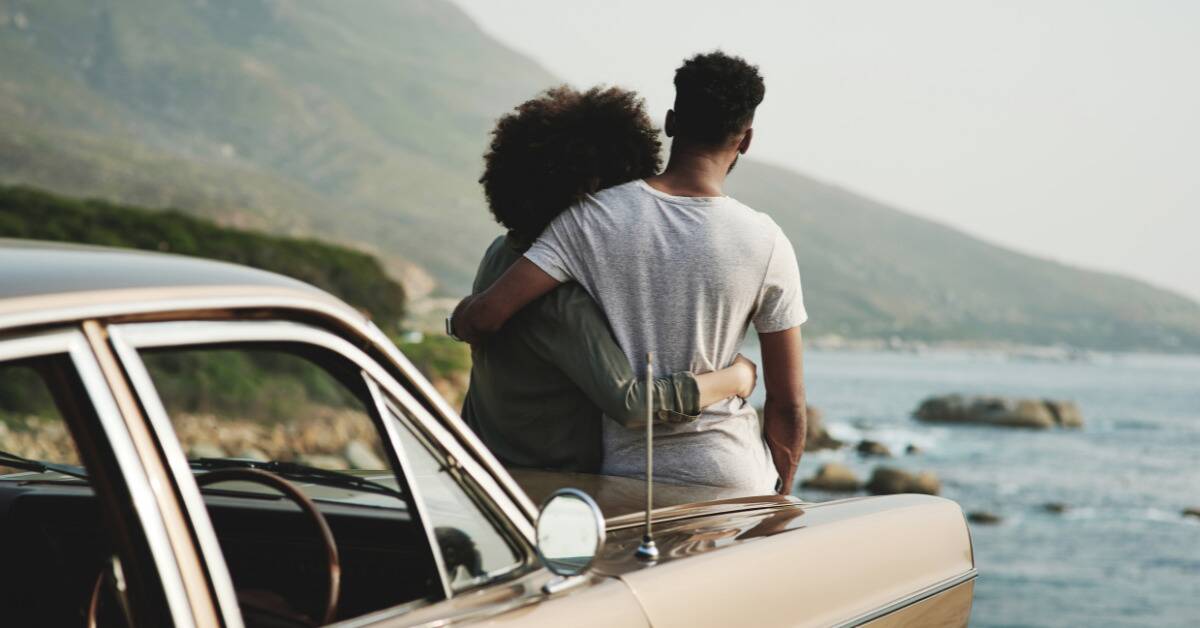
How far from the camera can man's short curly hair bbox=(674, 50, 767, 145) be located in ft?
10.9

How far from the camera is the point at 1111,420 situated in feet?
232

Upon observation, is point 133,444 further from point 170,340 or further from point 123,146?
point 123,146

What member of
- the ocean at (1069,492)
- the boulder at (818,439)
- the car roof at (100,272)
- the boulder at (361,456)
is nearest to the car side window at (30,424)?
the boulder at (361,456)

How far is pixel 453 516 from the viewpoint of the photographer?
2.02 metres

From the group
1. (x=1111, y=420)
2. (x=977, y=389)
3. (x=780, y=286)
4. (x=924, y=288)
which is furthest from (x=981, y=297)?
(x=780, y=286)

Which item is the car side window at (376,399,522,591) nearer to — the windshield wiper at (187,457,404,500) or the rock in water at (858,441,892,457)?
the windshield wiper at (187,457,404,500)

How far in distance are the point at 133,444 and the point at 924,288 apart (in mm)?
185752

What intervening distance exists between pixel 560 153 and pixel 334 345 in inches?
66.0

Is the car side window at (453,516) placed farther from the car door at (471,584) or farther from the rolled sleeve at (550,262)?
the rolled sleeve at (550,262)

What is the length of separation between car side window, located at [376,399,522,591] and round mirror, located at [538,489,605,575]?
0.12 meters

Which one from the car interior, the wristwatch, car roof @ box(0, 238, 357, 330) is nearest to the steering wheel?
the car interior

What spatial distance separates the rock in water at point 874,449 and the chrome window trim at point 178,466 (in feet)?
153

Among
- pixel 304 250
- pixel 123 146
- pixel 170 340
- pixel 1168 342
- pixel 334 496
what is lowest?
pixel 1168 342

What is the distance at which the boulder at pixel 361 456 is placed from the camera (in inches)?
876
